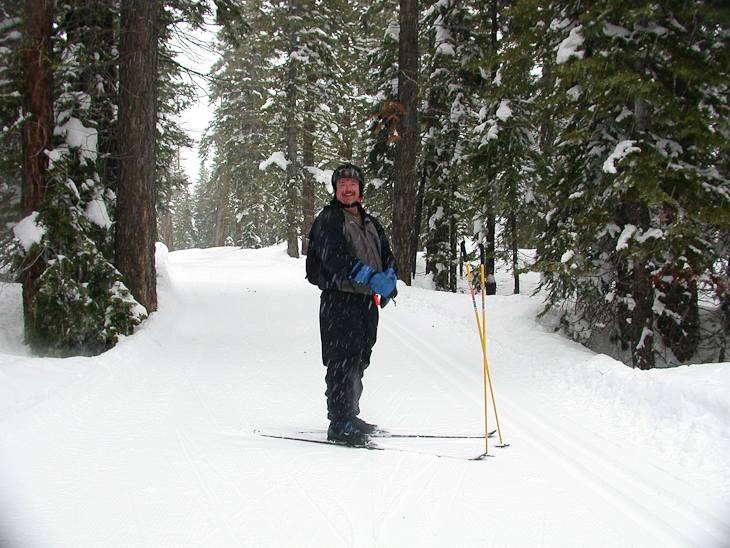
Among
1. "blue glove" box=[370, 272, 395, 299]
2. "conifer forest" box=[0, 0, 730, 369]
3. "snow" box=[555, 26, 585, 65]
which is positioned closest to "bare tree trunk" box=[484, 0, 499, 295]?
"conifer forest" box=[0, 0, 730, 369]

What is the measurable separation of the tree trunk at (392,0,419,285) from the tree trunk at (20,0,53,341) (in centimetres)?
891

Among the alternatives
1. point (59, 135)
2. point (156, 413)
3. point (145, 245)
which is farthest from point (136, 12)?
point (156, 413)

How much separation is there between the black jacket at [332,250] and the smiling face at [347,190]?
0.23 feet

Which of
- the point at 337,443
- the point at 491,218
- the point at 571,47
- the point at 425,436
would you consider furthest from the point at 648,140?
the point at 491,218

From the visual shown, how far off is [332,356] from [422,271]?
19.7 m

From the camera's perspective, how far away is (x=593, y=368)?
16.9ft

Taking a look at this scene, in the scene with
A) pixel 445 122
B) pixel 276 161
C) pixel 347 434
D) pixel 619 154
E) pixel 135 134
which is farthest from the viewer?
pixel 276 161

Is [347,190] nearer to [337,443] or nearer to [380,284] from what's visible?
[380,284]

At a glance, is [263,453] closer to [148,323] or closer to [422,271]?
[148,323]

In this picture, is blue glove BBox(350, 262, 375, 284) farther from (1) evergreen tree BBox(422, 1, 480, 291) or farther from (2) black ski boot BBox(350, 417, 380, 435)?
(1) evergreen tree BBox(422, 1, 480, 291)

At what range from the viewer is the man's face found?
393 centimetres

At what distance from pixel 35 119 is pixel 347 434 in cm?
631

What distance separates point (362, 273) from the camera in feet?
11.6

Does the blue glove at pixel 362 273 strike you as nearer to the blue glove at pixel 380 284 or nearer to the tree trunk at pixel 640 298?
the blue glove at pixel 380 284
